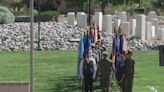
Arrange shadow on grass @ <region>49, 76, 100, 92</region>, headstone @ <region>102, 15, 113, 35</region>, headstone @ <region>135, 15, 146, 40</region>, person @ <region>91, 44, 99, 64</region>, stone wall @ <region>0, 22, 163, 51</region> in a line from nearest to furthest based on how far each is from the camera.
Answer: shadow on grass @ <region>49, 76, 100, 92</region> < person @ <region>91, 44, 99, 64</region> < stone wall @ <region>0, 22, 163, 51</region> < headstone @ <region>135, 15, 146, 40</region> < headstone @ <region>102, 15, 113, 35</region>

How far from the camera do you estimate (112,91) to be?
20375mm

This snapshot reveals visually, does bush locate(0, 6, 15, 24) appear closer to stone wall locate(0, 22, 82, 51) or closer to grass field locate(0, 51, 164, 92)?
stone wall locate(0, 22, 82, 51)

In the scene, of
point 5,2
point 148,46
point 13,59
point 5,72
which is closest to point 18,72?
point 5,72

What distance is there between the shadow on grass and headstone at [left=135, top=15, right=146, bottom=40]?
14.4 m

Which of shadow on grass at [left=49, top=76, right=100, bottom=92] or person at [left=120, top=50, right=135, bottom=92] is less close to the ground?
person at [left=120, top=50, right=135, bottom=92]

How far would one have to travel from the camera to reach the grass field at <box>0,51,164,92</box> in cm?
2164

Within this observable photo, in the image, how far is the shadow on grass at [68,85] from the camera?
2067 cm

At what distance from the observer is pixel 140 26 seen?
3784cm

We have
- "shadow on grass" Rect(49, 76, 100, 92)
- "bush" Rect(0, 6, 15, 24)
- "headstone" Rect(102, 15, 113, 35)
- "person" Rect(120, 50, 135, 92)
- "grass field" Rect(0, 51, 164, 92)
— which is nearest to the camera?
"person" Rect(120, 50, 135, 92)

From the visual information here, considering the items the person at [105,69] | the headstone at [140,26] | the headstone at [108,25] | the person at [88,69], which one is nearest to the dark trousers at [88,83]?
the person at [88,69]

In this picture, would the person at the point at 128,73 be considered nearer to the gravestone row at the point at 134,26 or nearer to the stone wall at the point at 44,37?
the stone wall at the point at 44,37

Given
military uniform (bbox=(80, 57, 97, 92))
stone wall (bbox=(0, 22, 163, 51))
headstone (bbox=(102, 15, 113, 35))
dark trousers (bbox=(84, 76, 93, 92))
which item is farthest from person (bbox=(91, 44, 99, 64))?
headstone (bbox=(102, 15, 113, 35))

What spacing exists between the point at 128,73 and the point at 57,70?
9863 mm

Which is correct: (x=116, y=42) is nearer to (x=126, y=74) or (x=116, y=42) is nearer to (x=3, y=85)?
(x=126, y=74)
